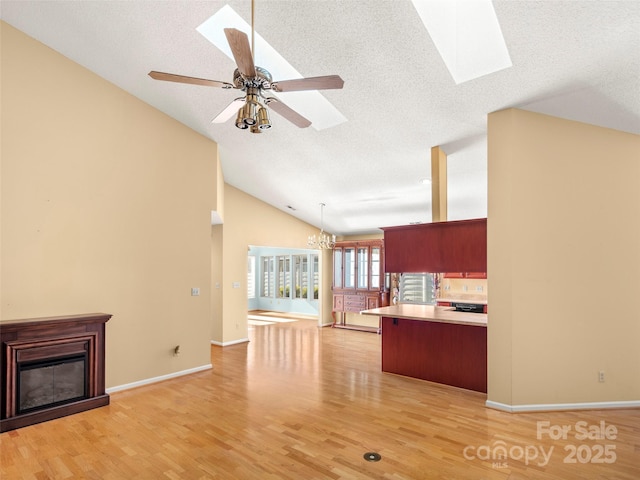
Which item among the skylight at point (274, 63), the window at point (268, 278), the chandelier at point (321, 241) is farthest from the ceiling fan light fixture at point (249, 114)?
the window at point (268, 278)

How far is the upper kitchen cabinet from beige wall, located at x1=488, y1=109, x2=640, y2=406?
0.48m

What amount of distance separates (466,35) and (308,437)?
3.81 m

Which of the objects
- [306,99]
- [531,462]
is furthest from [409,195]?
[531,462]

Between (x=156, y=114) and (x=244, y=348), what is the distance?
4.25m

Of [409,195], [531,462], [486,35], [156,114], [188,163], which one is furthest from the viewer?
[409,195]

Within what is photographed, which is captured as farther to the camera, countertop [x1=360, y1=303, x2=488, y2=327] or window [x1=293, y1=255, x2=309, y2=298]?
window [x1=293, y1=255, x2=309, y2=298]

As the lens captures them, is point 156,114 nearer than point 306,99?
→ No

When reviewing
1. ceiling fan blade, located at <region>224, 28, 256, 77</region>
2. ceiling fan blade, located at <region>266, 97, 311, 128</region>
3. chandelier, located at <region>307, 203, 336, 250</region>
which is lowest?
chandelier, located at <region>307, 203, 336, 250</region>

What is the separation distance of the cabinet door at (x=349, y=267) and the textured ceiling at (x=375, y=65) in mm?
3795

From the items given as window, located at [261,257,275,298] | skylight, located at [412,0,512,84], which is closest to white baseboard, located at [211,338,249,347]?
window, located at [261,257,275,298]

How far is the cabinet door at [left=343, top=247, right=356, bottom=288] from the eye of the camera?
9.10 m

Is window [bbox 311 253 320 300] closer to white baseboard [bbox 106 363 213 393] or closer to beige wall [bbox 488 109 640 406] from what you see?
white baseboard [bbox 106 363 213 393]

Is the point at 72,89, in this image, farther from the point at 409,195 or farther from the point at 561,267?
the point at 561,267

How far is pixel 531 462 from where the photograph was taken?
274 cm
